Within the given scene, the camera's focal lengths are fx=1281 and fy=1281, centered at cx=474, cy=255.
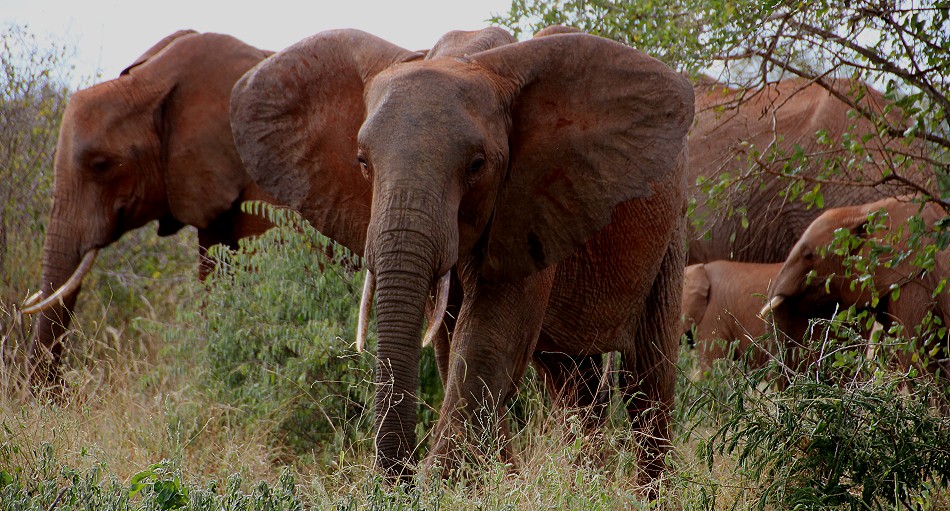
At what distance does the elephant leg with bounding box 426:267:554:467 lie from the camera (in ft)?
14.3

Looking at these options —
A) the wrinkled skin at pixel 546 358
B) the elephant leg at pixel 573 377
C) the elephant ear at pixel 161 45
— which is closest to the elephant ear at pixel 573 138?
the wrinkled skin at pixel 546 358

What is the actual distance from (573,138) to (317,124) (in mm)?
930

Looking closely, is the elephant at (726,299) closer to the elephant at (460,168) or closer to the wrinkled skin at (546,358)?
the wrinkled skin at (546,358)

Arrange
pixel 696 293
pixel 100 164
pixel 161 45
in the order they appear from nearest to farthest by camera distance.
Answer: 1. pixel 100 164
2. pixel 161 45
3. pixel 696 293

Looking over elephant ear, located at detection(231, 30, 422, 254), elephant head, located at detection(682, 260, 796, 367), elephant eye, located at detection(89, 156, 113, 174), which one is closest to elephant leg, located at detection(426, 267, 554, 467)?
elephant ear, located at detection(231, 30, 422, 254)

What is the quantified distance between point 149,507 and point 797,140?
20.8 ft

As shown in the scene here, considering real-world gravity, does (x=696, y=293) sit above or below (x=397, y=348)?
below

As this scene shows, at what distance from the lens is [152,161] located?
7.98m

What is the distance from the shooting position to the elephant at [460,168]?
3.92m

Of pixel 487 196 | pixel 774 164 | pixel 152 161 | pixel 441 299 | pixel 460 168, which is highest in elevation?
pixel 460 168

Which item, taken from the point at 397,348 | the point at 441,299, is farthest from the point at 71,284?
the point at 397,348

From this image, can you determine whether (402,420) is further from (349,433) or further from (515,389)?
(349,433)

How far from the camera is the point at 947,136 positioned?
17.7 ft

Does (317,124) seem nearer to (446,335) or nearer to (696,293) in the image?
(446,335)
